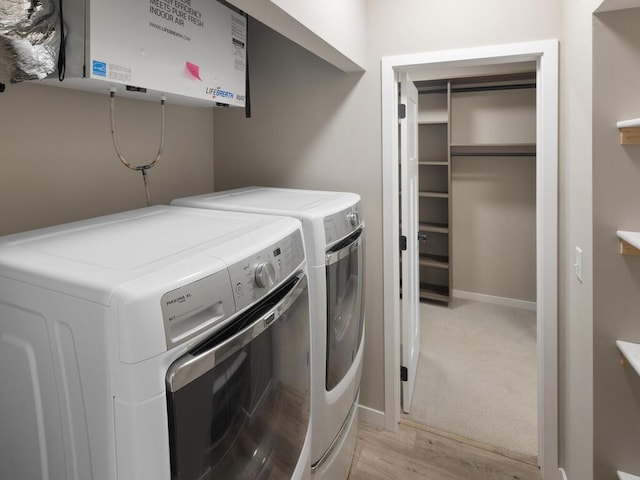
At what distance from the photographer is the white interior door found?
2.16m

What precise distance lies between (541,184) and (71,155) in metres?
2.02

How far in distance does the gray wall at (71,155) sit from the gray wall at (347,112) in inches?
19.0

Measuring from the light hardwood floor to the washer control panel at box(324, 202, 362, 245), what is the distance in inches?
49.0

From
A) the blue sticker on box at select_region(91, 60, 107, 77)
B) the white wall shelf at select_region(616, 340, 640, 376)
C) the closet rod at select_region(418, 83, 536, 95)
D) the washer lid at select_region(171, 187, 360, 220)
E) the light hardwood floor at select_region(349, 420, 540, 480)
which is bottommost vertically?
the light hardwood floor at select_region(349, 420, 540, 480)

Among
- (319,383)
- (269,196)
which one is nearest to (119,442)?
(319,383)

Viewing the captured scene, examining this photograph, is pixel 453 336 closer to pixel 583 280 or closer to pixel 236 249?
pixel 583 280

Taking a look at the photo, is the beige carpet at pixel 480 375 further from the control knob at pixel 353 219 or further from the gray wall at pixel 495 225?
the control knob at pixel 353 219

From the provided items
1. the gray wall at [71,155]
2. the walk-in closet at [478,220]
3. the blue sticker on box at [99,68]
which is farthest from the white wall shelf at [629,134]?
the walk-in closet at [478,220]

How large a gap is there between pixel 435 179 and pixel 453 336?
63.7 inches

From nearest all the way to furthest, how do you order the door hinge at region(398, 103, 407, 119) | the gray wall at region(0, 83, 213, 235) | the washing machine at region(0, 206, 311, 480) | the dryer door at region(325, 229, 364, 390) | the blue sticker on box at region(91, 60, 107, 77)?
the washing machine at region(0, 206, 311, 480)
the blue sticker on box at region(91, 60, 107, 77)
the gray wall at region(0, 83, 213, 235)
the dryer door at region(325, 229, 364, 390)
the door hinge at region(398, 103, 407, 119)

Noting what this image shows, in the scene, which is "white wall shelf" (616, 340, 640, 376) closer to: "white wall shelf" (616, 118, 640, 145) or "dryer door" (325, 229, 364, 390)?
"white wall shelf" (616, 118, 640, 145)

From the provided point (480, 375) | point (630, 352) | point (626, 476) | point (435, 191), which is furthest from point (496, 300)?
point (630, 352)

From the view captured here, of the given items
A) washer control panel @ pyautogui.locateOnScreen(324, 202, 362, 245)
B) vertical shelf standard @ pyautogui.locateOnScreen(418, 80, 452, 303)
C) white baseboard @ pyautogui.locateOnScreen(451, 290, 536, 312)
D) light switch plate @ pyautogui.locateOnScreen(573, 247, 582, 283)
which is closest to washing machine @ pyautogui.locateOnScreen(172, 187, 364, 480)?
washer control panel @ pyautogui.locateOnScreen(324, 202, 362, 245)

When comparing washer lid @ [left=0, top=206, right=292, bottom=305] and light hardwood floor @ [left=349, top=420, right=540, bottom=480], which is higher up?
washer lid @ [left=0, top=206, right=292, bottom=305]
